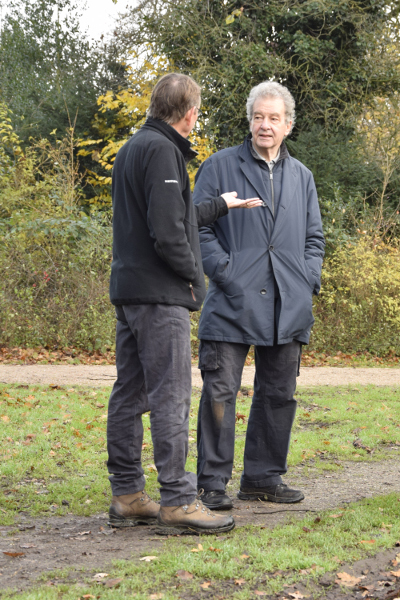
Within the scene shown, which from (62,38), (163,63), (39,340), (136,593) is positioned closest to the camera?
(136,593)

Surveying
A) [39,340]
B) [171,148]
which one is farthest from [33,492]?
[39,340]

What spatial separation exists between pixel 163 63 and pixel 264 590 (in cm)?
1334

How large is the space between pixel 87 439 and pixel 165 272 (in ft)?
9.27

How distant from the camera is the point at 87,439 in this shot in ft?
18.2

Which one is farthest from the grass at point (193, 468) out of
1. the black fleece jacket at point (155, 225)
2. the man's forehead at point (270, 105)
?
the man's forehead at point (270, 105)

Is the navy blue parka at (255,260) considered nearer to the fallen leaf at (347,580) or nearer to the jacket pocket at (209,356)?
the jacket pocket at (209,356)

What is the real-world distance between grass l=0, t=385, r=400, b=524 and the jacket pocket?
0.98m

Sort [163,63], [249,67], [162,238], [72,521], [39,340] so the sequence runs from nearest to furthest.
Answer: [162,238] < [72,521] < [39,340] < [163,63] < [249,67]

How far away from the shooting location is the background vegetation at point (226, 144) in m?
11.5

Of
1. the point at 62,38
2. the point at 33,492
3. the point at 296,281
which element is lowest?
the point at 33,492

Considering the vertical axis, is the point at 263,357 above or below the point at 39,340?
above

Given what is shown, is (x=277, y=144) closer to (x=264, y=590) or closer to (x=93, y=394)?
(x=264, y=590)

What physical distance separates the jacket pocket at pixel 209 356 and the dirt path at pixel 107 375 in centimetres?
455

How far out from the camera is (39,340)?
1127 centimetres
